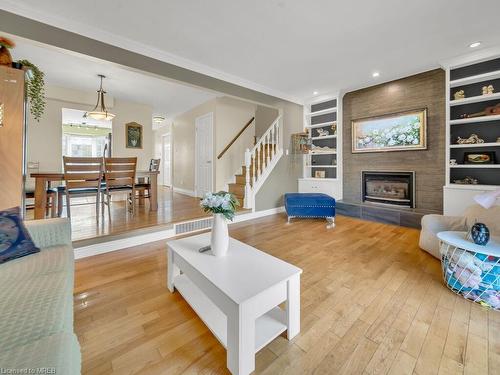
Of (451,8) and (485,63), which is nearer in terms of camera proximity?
(451,8)

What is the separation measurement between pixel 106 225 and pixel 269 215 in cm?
289

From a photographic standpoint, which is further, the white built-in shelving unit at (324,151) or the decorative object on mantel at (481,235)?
the white built-in shelving unit at (324,151)

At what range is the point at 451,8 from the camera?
7.34ft

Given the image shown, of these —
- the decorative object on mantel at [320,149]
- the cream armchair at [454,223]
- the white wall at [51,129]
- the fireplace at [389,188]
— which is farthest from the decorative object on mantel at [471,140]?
the white wall at [51,129]

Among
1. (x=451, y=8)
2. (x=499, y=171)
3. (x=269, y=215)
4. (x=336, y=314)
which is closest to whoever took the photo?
(x=336, y=314)

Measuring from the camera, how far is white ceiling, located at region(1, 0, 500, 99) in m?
2.20

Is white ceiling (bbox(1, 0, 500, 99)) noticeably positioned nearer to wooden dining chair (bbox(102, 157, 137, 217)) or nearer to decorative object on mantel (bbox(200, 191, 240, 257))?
wooden dining chair (bbox(102, 157, 137, 217))

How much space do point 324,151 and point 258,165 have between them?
1.68 m

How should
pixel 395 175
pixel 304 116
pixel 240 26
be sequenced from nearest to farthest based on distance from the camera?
pixel 240 26 → pixel 395 175 → pixel 304 116

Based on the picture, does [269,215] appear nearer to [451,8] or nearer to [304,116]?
[304,116]

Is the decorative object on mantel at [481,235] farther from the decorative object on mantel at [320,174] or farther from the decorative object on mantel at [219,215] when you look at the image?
the decorative object on mantel at [320,174]

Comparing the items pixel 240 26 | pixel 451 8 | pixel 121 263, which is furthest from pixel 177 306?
pixel 451 8

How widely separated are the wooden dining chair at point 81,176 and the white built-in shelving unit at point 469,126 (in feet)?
17.1

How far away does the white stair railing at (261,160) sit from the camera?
14.2 feet
